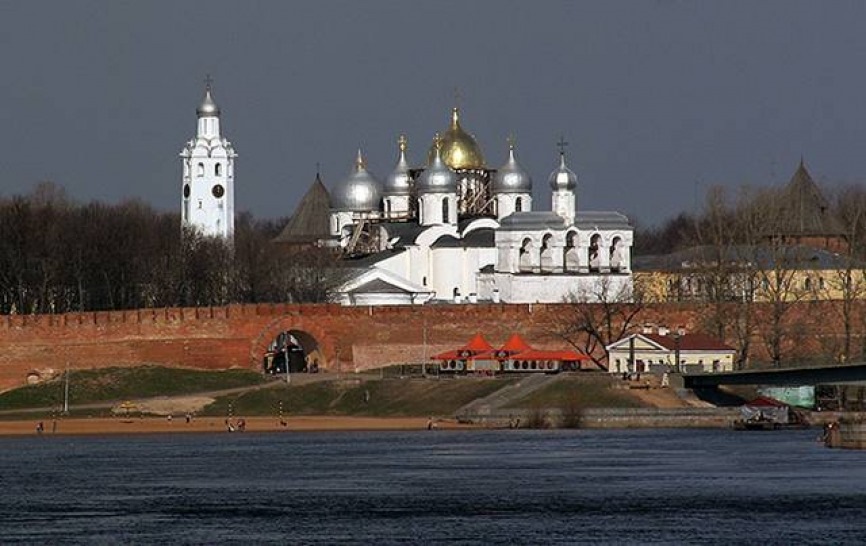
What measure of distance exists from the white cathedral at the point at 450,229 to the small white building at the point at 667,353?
37.0 feet

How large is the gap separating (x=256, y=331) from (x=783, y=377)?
23197mm

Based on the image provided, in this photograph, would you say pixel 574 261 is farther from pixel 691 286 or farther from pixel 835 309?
pixel 835 309

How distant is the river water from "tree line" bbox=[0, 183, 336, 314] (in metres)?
22.9

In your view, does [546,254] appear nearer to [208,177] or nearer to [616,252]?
[616,252]

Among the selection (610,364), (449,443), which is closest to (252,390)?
(610,364)

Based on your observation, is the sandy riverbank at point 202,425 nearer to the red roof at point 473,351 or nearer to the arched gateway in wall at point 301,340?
the red roof at point 473,351

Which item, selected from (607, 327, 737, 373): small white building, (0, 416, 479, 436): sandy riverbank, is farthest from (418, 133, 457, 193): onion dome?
(0, 416, 479, 436): sandy riverbank

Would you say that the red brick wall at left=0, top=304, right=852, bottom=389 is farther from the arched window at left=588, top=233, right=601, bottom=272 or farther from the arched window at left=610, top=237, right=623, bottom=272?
the arched window at left=610, top=237, right=623, bottom=272

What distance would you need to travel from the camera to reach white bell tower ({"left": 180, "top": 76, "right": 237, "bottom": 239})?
112812 mm

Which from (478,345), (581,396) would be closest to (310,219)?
(478,345)

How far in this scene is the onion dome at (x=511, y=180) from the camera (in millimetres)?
113125

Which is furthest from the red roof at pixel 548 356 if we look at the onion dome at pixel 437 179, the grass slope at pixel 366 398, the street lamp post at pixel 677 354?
the onion dome at pixel 437 179

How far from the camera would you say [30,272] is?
323 ft

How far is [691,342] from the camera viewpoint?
286ft
